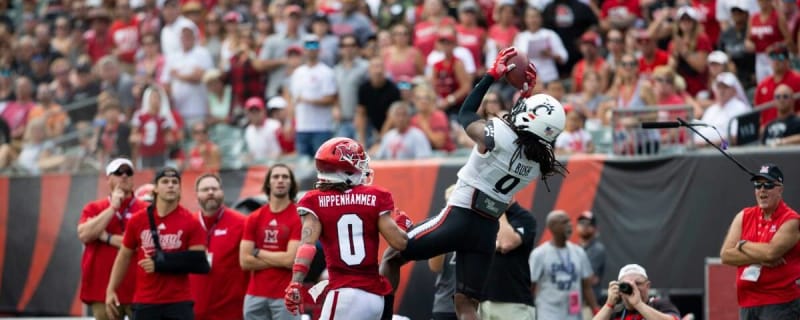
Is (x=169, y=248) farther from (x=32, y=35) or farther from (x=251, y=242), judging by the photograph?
(x=32, y=35)

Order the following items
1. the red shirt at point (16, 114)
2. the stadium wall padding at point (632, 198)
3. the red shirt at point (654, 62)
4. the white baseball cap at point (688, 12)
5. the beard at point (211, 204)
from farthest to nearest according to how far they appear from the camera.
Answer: the red shirt at point (16, 114) < the red shirt at point (654, 62) < the white baseball cap at point (688, 12) < the stadium wall padding at point (632, 198) < the beard at point (211, 204)

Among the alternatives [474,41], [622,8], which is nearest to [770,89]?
[622,8]

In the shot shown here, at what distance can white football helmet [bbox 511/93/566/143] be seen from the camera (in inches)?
368

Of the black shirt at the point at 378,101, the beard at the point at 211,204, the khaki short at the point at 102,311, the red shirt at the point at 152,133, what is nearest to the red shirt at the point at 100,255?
the khaki short at the point at 102,311

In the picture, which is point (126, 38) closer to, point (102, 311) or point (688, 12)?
point (688, 12)

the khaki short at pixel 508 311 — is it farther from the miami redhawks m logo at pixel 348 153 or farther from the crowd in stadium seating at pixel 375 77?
the crowd in stadium seating at pixel 375 77

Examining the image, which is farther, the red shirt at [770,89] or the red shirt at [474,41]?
the red shirt at [474,41]

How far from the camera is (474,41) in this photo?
59.6 ft

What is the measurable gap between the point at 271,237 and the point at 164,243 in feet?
2.94

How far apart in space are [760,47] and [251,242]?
698 centimetres

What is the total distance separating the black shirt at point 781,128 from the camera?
13758 mm

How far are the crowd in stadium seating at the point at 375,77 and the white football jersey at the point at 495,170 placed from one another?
4339mm

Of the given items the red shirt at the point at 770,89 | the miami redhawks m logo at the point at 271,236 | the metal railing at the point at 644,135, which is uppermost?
the red shirt at the point at 770,89

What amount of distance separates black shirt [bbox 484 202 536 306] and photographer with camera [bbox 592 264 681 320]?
2.49ft
